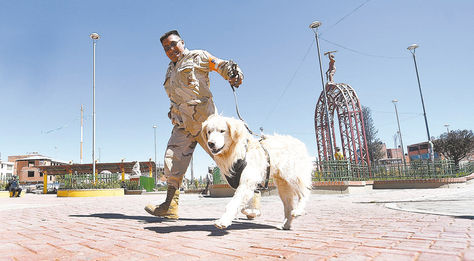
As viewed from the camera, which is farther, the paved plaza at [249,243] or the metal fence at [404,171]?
the metal fence at [404,171]

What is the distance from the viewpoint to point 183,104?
3.65 meters

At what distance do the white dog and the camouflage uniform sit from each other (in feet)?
2.17

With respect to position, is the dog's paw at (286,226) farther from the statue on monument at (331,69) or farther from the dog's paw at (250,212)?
the statue on monument at (331,69)

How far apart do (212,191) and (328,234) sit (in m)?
10.4

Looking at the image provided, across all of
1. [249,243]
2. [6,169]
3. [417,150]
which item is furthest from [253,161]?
[6,169]

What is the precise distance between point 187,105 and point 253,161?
1277 mm

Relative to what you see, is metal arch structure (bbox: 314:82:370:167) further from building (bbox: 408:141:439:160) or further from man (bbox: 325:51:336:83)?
building (bbox: 408:141:439:160)

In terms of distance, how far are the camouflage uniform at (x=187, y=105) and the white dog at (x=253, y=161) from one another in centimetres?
66

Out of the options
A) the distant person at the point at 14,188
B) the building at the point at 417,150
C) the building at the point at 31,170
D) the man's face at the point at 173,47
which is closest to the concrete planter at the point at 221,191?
the man's face at the point at 173,47

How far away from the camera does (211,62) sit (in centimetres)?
366

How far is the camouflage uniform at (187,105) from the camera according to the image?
3.61 meters

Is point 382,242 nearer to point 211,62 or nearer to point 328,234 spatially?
point 328,234

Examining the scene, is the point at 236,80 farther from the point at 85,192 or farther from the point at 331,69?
the point at 331,69

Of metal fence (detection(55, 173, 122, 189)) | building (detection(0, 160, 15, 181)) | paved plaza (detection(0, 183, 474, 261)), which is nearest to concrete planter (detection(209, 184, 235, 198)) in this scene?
paved plaza (detection(0, 183, 474, 261))
